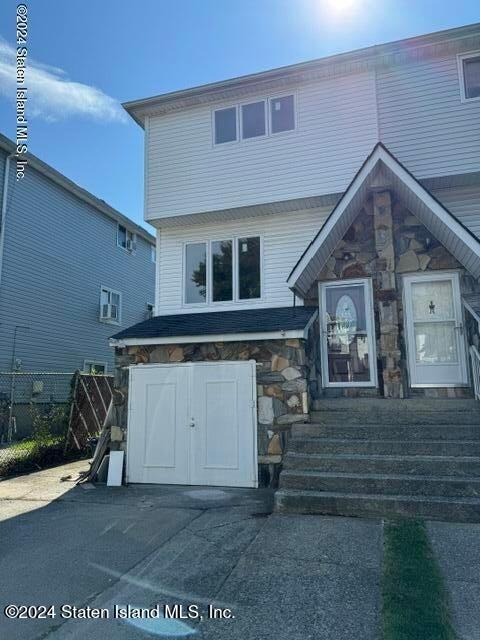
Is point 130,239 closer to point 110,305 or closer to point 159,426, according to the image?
point 110,305

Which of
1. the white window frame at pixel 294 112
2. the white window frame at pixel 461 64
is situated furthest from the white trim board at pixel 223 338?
the white window frame at pixel 461 64

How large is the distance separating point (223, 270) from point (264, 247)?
3.46 feet

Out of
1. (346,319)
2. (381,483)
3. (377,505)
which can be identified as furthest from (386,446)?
(346,319)

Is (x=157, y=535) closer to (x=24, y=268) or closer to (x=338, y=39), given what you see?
(x=338, y=39)

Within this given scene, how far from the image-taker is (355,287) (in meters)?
8.51

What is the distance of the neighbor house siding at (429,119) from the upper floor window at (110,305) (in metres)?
12.7

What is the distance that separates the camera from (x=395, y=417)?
6.94m

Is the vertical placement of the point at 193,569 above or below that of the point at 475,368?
below

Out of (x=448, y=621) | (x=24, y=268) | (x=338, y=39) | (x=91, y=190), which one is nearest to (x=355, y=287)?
(x=338, y=39)

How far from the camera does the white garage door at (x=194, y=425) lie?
7539 millimetres

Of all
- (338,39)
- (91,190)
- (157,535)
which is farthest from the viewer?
(91,190)

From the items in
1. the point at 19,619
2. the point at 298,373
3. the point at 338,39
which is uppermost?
the point at 338,39

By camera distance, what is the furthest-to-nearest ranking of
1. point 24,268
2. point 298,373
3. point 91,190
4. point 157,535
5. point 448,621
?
point 91,190 < point 24,268 < point 298,373 < point 157,535 < point 448,621

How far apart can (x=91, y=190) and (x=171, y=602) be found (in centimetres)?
1616
